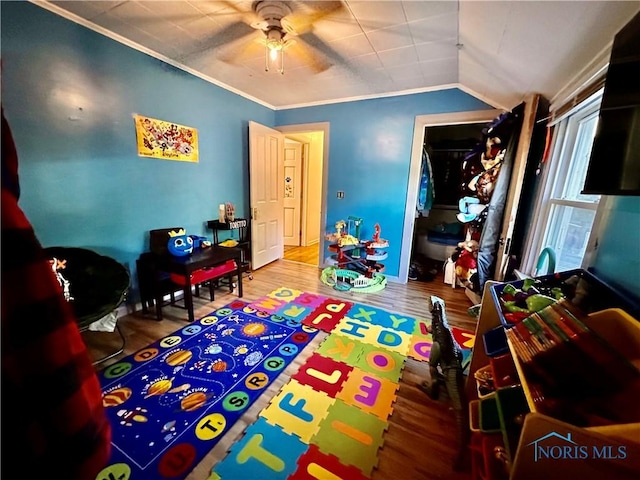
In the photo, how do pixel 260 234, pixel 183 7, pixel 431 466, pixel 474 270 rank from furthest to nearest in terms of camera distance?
1. pixel 260 234
2. pixel 474 270
3. pixel 183 7
4. pixel 431 466

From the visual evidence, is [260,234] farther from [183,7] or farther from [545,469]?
[545,469]

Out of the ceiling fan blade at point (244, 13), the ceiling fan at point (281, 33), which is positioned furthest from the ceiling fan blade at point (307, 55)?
the ceiling fan blade at point (244, 13)

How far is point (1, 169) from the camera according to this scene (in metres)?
0.42

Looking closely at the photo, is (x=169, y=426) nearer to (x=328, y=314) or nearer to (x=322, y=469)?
(x=322, y=469)

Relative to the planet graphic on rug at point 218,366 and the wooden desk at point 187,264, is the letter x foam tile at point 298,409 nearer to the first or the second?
the planet graphic on rug at point 218,366

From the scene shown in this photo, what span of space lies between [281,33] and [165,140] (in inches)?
62.5

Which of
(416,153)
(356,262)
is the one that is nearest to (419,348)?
(356,262)

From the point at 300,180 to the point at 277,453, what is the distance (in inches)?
177

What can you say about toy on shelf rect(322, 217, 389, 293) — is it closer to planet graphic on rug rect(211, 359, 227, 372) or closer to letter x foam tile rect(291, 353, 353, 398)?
letter x foam tile rect(291, 353, 353, 398)

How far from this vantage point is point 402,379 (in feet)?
5.64

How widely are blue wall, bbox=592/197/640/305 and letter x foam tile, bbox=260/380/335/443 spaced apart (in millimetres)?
1499

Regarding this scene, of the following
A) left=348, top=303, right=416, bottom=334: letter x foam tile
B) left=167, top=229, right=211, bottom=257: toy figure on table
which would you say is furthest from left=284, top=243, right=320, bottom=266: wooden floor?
left=167, top=229, right=211, bottom=257: toy figure on table

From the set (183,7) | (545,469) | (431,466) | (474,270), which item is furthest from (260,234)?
(545,469)

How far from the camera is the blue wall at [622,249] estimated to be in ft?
3.24
